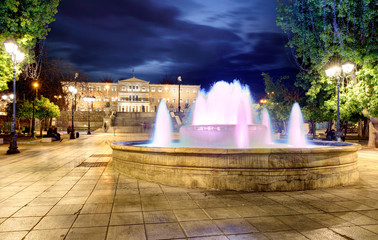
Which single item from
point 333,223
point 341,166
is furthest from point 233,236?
point 341,166

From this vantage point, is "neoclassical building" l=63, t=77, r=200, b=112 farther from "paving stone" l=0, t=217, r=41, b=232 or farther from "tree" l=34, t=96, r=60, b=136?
"paving stone" l=0, t=217, r=41, b=232

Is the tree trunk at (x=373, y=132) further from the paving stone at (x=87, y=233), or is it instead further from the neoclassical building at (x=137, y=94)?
the neoclassical building at (x=137, y=94)

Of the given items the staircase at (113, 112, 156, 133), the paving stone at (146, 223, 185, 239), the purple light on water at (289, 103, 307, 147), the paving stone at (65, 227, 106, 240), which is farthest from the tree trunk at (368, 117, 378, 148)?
the staircase at (113, 112, 156, 133)

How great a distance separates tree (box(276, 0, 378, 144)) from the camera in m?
15.5

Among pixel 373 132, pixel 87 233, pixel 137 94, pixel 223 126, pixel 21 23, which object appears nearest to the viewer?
pixel 87 233

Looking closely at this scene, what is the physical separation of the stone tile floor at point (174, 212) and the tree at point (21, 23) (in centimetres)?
1088

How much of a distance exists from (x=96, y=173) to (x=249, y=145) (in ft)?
17.8

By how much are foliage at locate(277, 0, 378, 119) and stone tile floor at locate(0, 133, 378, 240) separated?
1140cm

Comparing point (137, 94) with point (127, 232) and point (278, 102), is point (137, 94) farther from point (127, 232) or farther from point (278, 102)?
point (127, 232)

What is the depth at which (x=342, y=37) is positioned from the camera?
16.2m

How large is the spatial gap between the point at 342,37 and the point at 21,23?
18.2 m

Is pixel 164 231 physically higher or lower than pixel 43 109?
lower

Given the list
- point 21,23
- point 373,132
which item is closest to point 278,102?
point 373,132

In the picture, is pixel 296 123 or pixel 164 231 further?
pixel 296 123
